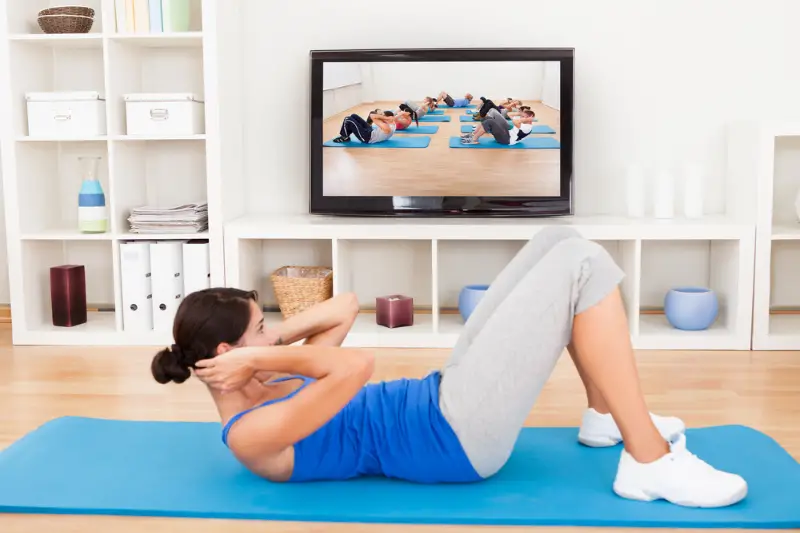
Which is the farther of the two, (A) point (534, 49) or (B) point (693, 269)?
(B) point (693, 269)

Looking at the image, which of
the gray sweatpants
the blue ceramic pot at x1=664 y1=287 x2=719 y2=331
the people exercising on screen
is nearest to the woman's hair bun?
the gray sweatpants

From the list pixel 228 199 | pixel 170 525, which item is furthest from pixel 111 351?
pixel 170 525

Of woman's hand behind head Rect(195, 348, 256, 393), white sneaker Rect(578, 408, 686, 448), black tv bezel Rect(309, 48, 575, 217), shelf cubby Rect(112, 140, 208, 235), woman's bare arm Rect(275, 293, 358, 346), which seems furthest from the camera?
shelf cubby Rect(112, 140, 208, 235)

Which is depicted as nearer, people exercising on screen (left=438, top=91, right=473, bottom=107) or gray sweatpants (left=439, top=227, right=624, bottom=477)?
gray sweatpants (left=439, top=227, right=624, bottom=477)

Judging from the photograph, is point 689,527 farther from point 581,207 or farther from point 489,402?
point 581,207

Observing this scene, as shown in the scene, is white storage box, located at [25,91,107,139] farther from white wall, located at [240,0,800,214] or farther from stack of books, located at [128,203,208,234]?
white wall, located at [240,0,800,214]

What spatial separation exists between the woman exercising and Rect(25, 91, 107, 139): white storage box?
1.97m

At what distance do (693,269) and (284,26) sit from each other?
6.41 ft

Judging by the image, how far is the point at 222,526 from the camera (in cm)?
179

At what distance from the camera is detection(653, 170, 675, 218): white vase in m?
3.58

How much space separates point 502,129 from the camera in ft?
11.7

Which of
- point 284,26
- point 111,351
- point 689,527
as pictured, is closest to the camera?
point 689,527

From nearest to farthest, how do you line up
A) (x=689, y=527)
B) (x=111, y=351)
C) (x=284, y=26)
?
(x=689, y=527)
(x=111, y=351)
(x=284, y=26)

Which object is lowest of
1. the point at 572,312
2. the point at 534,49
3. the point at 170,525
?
the point at 170,525
